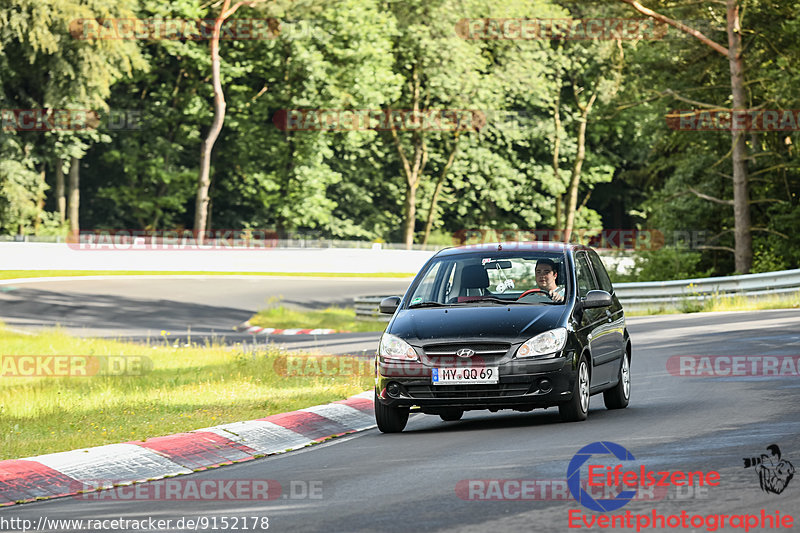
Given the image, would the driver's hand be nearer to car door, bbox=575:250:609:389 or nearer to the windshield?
the windshield

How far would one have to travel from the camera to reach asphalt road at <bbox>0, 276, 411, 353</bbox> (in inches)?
1168

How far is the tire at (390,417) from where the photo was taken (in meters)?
11.7

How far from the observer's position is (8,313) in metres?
34.0

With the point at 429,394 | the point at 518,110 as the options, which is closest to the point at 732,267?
the point at 429,394

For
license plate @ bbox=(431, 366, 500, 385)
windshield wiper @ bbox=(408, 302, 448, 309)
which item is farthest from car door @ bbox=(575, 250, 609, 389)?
windshield wiper @ bbox=(408, 302, 448, 309)

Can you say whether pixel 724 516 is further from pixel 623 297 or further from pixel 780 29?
pixel 780 29

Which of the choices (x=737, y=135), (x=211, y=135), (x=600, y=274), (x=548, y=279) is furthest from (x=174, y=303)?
(x=548, y=279)

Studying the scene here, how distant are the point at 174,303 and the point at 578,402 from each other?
2784 cm

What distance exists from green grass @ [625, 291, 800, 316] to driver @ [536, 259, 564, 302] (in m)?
16.2

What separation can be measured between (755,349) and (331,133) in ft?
164

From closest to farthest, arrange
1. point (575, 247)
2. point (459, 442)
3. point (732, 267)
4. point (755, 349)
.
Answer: point (459, 442)
point (575, 247)
point (755, 349)
point (732, 267)

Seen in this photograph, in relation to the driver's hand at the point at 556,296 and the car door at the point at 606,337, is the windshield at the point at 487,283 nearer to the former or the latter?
the driver's hand at the point at 556,296

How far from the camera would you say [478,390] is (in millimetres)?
11188

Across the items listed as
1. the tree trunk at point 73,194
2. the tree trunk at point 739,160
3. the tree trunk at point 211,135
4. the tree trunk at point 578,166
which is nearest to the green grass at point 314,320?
the tree trunk at point 739,160
